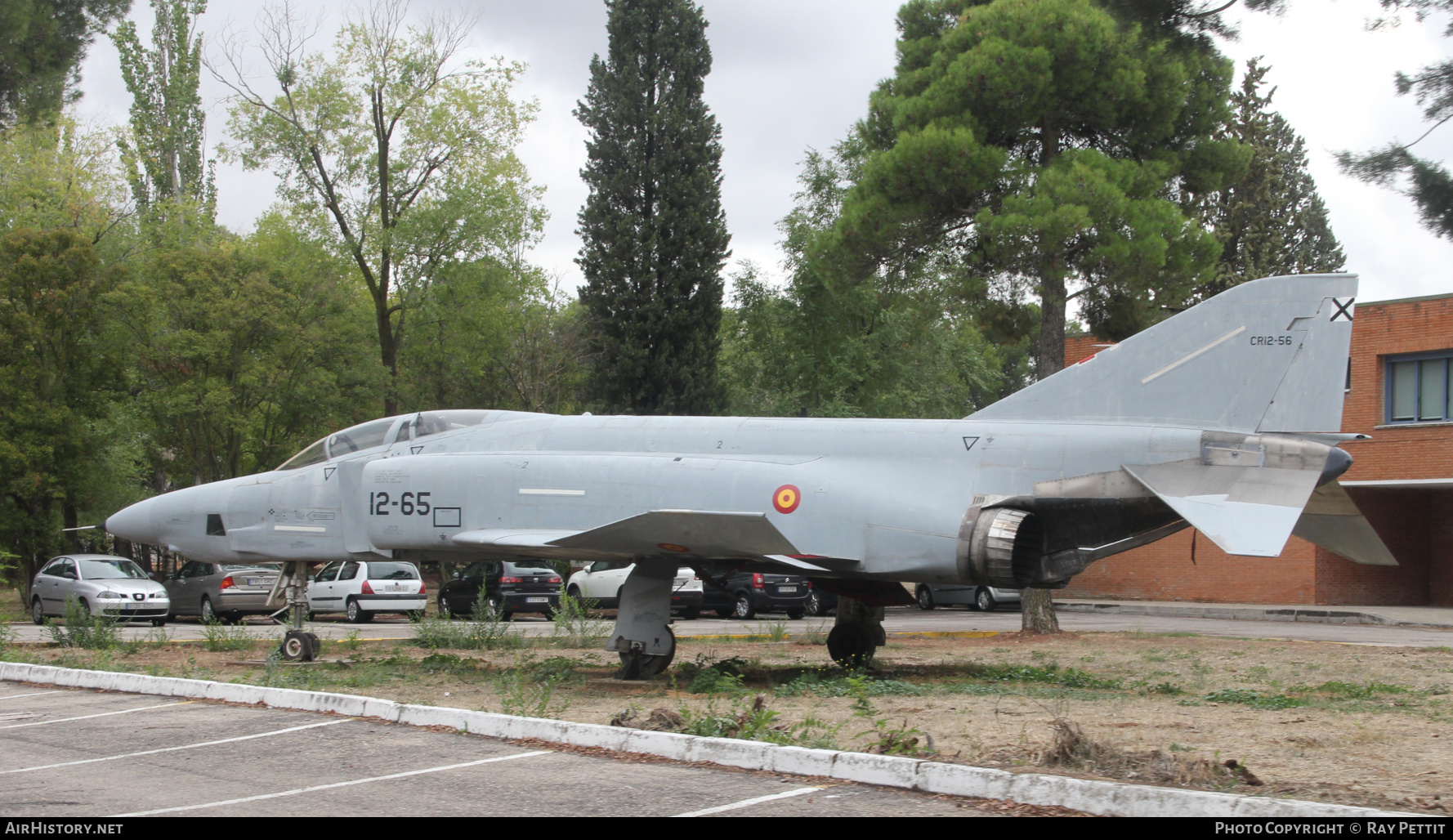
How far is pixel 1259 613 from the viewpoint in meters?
27.8

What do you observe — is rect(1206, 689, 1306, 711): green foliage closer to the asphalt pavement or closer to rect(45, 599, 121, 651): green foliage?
the asphalt pavement

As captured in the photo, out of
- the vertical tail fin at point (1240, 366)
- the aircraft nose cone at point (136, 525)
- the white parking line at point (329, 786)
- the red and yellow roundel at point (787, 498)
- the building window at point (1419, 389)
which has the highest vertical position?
the building window at point (1419, 389)

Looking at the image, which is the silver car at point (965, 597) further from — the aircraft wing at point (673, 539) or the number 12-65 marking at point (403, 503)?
the number 12-65 marking at point (403, 503)

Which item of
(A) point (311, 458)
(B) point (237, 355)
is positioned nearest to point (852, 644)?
(A) point (311, 458)

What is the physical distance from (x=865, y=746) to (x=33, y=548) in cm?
2702

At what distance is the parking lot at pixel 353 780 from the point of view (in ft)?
19.8

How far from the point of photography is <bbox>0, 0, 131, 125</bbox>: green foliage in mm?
15523

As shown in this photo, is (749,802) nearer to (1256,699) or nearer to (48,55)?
(1256,699)

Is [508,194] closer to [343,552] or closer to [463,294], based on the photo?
[463,294]

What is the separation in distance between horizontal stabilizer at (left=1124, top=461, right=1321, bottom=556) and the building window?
67.7ft

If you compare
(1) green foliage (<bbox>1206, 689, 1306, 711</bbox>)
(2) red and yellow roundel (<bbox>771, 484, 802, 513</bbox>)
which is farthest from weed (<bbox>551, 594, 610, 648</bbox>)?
(1) green foliage (<bbox>1206, 689, 1306, 711</bbox>)

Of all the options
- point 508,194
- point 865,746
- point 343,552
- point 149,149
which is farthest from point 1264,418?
point 149,149

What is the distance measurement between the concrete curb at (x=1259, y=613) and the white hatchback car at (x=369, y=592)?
680 inches

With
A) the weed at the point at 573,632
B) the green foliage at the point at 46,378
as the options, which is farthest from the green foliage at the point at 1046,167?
the green foliage at the point at 46,378
